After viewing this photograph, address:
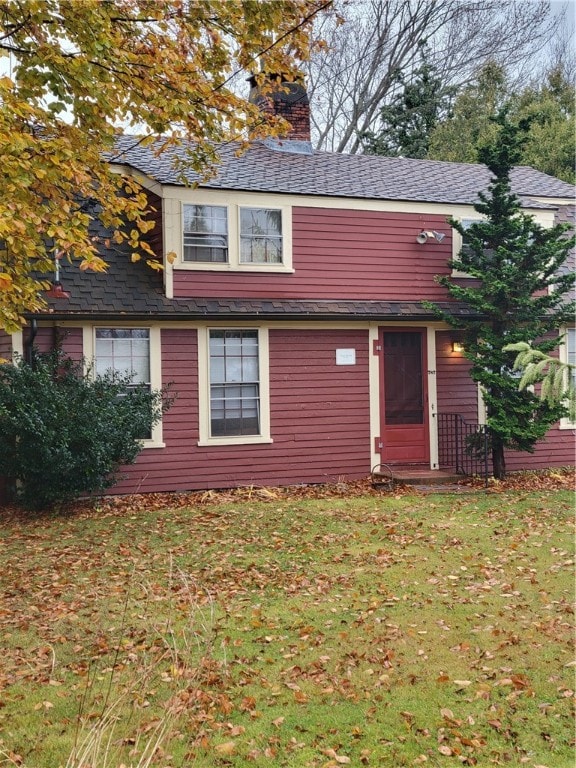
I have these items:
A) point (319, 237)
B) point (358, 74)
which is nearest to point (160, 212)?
point (319, 237)

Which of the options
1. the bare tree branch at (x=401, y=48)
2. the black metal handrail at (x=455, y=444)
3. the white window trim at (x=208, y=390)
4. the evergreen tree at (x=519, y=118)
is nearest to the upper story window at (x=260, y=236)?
the white window trim at (x=208, y=390)

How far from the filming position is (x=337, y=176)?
551 inches

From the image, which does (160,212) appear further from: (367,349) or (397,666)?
(397,666)

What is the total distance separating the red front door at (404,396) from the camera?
42.8ft

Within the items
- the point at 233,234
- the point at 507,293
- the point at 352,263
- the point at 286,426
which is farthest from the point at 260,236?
the point at 507,293

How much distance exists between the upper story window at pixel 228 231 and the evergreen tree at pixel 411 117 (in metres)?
16.1

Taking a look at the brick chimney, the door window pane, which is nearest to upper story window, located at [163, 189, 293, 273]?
the door window pane

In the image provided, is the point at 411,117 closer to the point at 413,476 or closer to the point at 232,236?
the point at 232,236

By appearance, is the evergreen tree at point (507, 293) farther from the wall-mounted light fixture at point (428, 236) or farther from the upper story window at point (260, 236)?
the upper story window at point (260, 236)

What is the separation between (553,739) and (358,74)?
87.3 feet

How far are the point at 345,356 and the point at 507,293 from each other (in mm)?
2859

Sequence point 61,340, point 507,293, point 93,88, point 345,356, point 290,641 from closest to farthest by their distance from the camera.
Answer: point 290,641
point 93,88
point 61,340
point 507,293
point 345,356

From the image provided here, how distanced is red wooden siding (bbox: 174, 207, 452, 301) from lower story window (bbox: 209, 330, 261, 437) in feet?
2.45

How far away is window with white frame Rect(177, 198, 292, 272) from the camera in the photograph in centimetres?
1190
